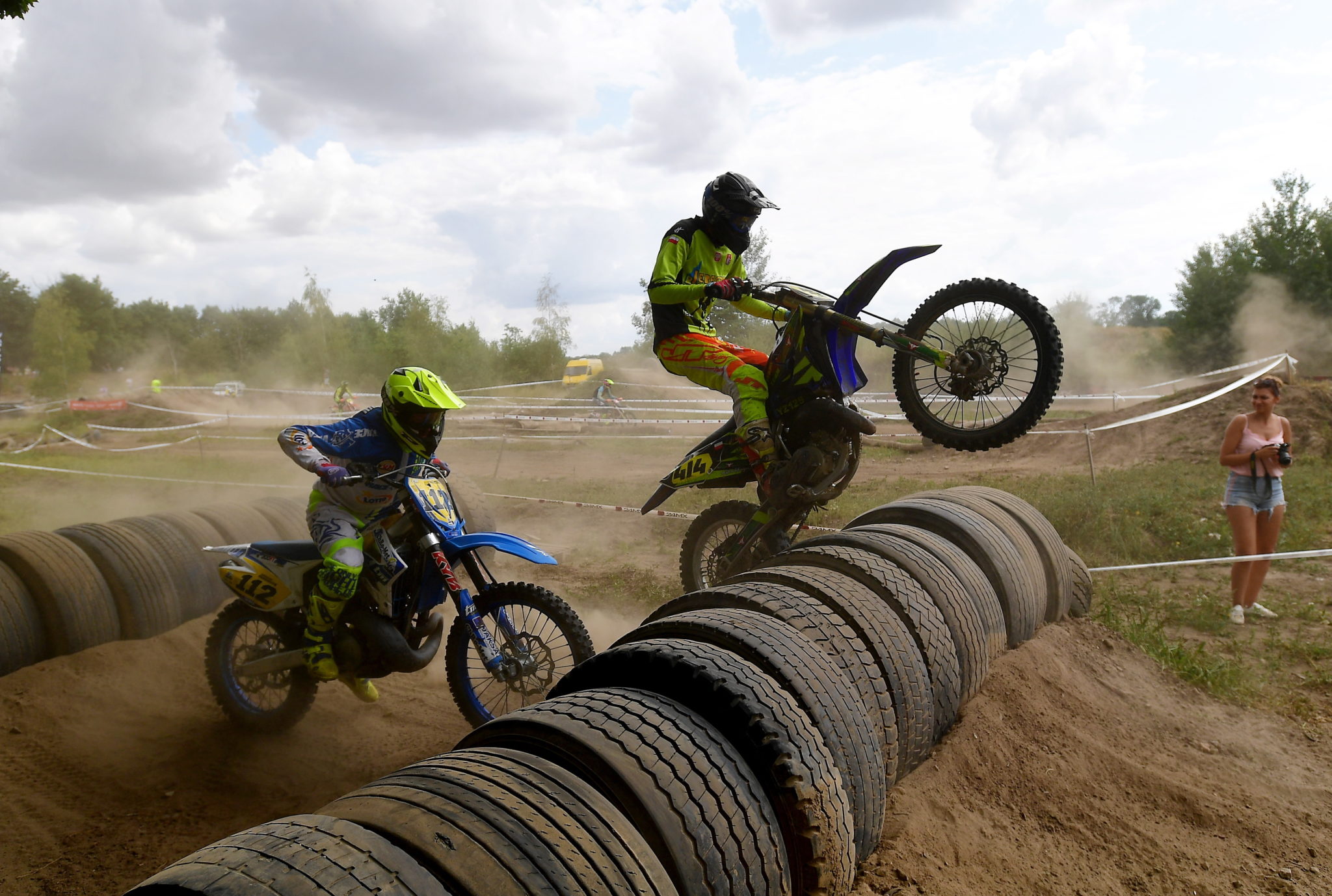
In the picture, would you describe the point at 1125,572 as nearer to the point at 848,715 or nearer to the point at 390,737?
the point at 848,715

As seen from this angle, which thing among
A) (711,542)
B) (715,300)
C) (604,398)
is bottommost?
(711,542)

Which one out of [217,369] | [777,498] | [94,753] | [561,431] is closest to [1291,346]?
[561,431]

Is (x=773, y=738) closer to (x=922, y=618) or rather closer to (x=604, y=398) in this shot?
(x=922, y=618)

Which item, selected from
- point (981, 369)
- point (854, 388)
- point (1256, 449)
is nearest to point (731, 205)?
point (854, 388)

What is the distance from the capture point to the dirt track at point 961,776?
10.7 ft

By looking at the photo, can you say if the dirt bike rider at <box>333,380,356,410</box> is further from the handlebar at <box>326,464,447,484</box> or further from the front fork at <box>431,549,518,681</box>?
the front fork at <box>431,549,518,681</box>

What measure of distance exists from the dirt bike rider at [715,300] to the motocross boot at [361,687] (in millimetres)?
2914

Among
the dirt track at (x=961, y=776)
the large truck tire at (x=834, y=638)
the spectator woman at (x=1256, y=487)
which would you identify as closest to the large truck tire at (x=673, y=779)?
the dirt track at (x=961, y=776)

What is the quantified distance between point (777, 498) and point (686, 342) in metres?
1.29

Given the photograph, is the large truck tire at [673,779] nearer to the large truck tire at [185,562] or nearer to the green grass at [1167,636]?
the green grass at [1167,636]

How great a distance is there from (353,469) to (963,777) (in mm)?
3886

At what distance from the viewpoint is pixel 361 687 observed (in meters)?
5.00

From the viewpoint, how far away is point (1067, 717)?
4422 millimetres

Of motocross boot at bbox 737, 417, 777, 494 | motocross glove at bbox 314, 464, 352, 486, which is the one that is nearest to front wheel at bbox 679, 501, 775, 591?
motocross boot at bbox 737, 417, 777, 494
